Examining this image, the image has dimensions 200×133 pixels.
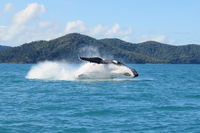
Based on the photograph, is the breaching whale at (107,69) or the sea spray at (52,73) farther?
the sea spray at (52,73)

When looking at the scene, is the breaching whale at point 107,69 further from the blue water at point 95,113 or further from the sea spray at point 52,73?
the blue water at point 95,113

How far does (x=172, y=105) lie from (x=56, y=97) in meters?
11.7

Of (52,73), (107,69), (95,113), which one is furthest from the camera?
(52,73)

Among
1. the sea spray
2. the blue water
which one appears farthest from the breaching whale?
the blue water

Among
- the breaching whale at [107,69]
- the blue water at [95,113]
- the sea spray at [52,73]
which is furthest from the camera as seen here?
the sea spray at [52,73]

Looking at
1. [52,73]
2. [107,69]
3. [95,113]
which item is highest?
[52,73]

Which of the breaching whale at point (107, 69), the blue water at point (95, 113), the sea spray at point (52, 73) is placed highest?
the sea spray at point (52, 73)

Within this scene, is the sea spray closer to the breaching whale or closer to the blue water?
the breaching whale

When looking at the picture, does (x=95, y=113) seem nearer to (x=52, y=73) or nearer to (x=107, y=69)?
(x=107, y=69)

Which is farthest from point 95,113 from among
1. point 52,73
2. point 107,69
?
point 52,73

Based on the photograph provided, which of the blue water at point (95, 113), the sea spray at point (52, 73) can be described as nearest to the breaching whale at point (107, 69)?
the sea spray at point (52, 73)

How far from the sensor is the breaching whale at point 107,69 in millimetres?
56500

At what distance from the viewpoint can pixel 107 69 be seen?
57.6 meters

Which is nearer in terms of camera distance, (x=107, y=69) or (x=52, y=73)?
(x=107, y=69)
